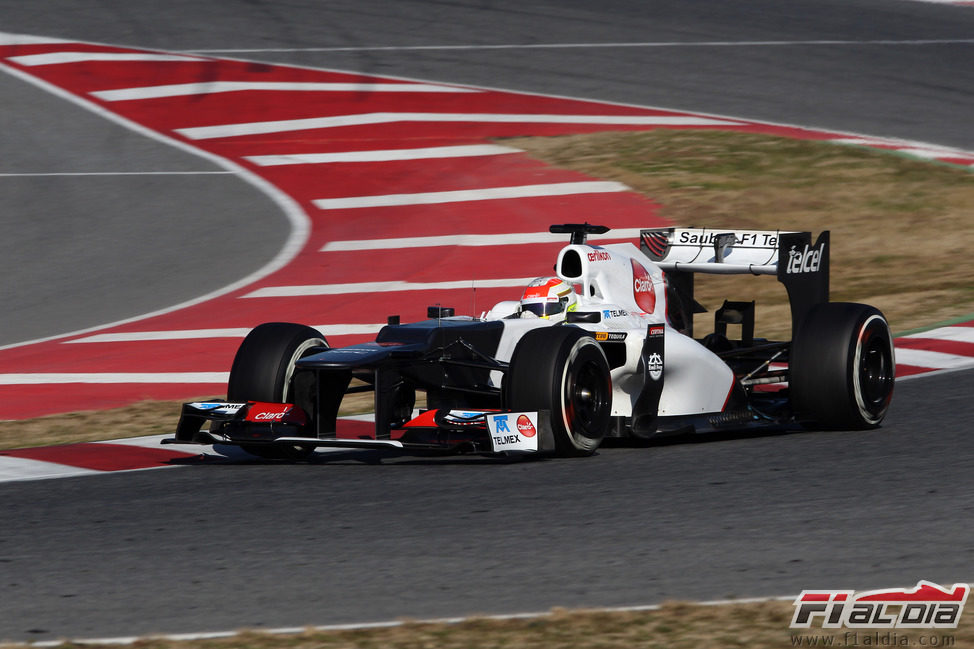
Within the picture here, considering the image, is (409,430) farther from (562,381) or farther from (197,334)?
(197,334)

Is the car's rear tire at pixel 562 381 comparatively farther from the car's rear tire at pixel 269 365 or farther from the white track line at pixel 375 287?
the white track line at pixel 375 287

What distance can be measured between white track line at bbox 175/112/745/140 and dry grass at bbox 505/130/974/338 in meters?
0.74

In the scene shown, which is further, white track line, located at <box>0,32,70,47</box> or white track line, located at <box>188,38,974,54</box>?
white track line, located at <box>0,32,70,47</box>

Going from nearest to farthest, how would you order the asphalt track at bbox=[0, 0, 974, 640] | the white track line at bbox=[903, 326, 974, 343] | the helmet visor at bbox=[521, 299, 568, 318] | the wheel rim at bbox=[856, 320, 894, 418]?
1. the asphalt track at bbox=[0, 0, 974, 640]
2. the helmet visor at bbox=[521, 299, 568, 318]
3. the wheel rim at bbox=[856, 320, 894, 418]
4. the white track line at bbox=[903, 326, 974, 343]

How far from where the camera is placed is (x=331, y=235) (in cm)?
1641

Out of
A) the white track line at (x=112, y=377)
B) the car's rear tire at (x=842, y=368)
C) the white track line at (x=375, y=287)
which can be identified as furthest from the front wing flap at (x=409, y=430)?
the white track line at (x=375, y=287)

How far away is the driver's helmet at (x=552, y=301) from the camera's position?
8812 millimetres

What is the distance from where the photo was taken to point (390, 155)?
19125 millimetres

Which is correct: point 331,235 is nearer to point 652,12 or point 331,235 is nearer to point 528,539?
point 528,539

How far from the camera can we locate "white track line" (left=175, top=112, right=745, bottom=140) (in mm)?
20484

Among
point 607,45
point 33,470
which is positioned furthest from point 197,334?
point 607,45

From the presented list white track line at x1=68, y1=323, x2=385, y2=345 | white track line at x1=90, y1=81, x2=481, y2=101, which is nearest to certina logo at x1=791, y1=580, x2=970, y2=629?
white track line at x1=68, y1=323, x2=385, y2=345

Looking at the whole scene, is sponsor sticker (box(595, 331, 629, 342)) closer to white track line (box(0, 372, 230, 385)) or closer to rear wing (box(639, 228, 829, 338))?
rear wing (box(639, 228, 829, 338))

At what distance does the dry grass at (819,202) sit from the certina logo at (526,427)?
5.24m
